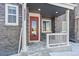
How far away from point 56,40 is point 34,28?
1835 millimetres

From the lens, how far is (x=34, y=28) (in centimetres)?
867

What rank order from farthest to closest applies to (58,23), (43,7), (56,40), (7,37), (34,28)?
(58,23)
(34,28)
(43,7)
(56,40)
(7,37)

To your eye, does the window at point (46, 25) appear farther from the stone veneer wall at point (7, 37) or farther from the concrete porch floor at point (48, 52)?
the stone veneer wall at point (7, 37)

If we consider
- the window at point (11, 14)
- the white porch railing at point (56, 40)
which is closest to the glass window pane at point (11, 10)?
the window at point (11, 14)

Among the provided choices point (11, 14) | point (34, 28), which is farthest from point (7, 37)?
point (34, 28)

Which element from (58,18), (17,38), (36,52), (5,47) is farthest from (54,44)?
(58,18)

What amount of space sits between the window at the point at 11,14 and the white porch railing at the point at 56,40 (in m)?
1.68

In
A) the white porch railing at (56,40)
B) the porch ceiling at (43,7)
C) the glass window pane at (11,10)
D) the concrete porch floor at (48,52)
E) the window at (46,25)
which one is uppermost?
the porch ceiling at (43,7)

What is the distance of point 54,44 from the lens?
6953mm

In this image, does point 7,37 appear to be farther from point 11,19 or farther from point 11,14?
point 11,14

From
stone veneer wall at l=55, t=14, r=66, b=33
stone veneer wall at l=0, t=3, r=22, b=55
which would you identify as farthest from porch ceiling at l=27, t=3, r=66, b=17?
stone veneer wall at l=55, t=14, r=66, b=33

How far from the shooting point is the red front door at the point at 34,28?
8523 millimetres

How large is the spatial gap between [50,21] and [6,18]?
17.0 feet

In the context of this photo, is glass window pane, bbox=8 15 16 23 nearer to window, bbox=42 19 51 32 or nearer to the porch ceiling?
the porch ceiling
